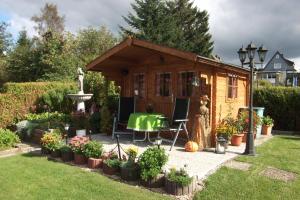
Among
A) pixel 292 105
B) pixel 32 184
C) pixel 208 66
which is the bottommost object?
pixel 32 184

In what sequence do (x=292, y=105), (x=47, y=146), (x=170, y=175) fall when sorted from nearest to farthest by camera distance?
1. (x=170, y=175)
2. (x=47, y=146)
3. (x=292, y=105)

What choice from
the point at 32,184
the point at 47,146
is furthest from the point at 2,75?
the point at 32,184

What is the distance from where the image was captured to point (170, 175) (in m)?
5.23

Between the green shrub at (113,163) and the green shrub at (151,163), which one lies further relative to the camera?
the green shrub at (113,163)

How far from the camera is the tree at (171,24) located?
28.6m

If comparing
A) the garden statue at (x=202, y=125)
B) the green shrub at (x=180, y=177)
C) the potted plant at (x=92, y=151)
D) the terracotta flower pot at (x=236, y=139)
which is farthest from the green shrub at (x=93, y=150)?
the terracotta flower pot at (x=236, y=139)

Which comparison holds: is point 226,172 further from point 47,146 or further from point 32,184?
point 47,146

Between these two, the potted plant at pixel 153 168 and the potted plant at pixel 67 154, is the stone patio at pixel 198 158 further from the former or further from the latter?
the potted plant at pixel 67 154

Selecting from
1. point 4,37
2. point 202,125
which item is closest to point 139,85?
point 202,125

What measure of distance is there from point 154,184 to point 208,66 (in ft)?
13.5

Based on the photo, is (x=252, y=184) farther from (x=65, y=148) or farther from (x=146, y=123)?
(x=65, y=148)

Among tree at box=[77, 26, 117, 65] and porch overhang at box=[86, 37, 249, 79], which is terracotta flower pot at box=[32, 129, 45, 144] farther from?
tree at box=[77, 26, 117, 65]

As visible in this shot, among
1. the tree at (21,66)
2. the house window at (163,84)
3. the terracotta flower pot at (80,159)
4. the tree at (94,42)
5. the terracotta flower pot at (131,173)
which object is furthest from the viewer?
the tree at (94,42)

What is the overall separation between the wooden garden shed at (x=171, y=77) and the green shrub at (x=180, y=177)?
291 centimetres
